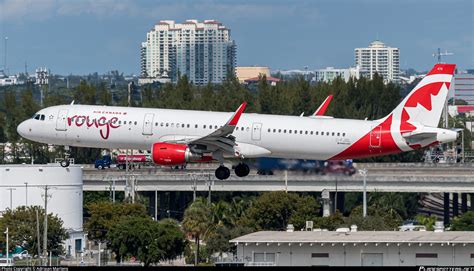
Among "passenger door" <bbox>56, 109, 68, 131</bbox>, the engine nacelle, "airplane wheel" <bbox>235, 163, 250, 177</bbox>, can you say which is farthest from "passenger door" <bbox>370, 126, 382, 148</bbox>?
A: "passenger door" <bbox>56, 109, 68, 131</bbox>

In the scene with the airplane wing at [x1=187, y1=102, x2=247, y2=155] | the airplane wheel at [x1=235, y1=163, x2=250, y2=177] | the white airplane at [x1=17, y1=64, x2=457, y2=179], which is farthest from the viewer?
the airplane wheel at [x1=235, y1=163, x2=250, y2=177]

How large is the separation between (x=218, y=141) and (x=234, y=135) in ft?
4.26

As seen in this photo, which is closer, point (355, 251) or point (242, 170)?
point (355, 251)

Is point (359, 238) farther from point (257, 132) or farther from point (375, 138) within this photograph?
point (257, 132)

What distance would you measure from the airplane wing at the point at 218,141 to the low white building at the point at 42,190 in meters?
58.3

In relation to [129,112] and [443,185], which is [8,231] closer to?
[129,112]

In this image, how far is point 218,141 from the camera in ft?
367

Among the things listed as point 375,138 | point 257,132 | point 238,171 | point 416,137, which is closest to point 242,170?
point 238,171

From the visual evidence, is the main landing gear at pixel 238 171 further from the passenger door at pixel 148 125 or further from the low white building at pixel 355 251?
the low white building at pixel 355 251

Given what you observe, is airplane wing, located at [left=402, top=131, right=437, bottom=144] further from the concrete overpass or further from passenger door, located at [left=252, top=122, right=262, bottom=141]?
the concrete overpass

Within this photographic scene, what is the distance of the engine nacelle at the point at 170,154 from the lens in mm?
111000

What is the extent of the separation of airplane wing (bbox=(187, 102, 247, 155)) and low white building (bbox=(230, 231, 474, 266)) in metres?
9.60

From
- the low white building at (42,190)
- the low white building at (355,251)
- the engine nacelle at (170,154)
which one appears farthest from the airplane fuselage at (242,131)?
the low white building at (42,190)

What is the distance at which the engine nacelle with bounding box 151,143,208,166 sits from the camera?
4370 inches
